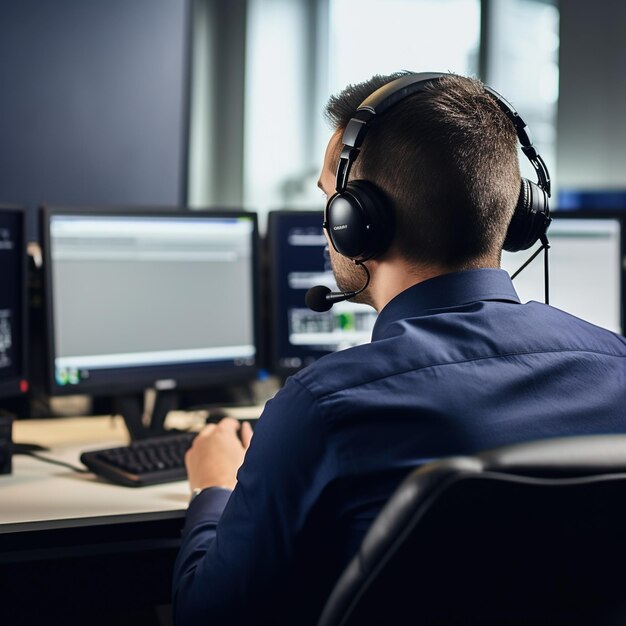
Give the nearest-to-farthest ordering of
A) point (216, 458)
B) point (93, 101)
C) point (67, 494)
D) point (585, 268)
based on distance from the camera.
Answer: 1. point (216, 458)
2. point (67, 494)
3. point (585, 268)
4. point (93, 101)

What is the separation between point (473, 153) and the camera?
3.13ft

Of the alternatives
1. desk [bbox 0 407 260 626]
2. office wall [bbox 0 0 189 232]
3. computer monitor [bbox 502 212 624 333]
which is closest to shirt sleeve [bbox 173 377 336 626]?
desk [bbox 0 407 260 626]

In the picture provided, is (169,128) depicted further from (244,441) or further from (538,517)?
(538,517)

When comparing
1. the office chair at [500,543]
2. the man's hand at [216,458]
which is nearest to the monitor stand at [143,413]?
the man's hand at [216,458]

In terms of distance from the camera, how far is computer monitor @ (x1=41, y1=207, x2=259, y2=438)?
1.73 meters

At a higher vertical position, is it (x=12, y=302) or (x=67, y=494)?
(x=12, y=302)

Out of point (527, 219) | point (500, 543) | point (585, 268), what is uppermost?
point (527, 219)

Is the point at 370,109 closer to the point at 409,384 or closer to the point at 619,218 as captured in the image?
the point at 409,384

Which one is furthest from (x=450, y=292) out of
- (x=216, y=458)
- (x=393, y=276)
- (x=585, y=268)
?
(x=585, y=268)

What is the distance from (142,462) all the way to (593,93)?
2995 mm

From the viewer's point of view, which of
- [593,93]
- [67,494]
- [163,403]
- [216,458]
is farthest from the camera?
[593,93]

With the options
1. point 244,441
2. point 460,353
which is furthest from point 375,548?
point 244,441

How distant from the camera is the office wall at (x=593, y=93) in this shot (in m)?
3.73

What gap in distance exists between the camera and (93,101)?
2.63m
